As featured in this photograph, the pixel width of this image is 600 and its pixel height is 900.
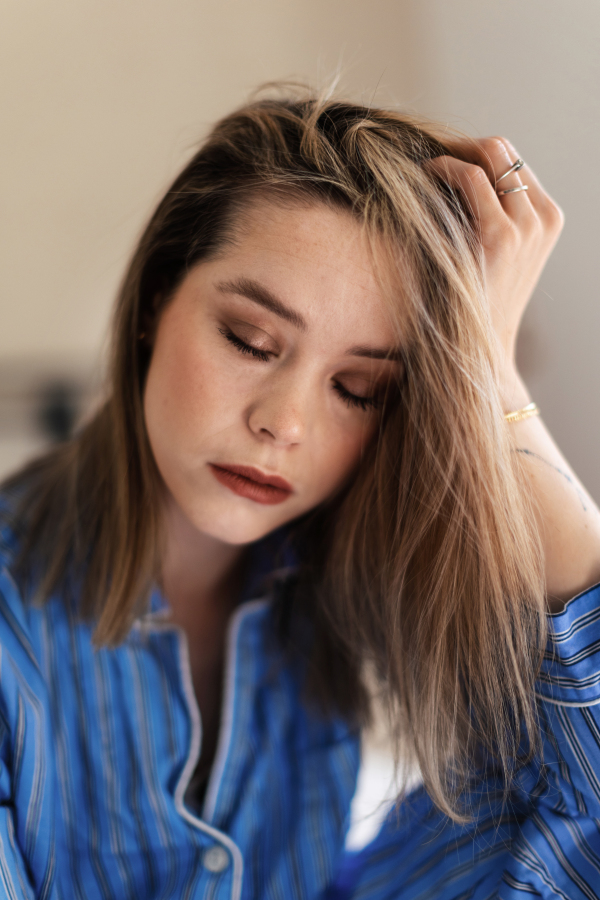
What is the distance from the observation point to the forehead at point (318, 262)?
601 mm

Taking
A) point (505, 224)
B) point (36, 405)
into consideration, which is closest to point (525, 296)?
point (505, 224)

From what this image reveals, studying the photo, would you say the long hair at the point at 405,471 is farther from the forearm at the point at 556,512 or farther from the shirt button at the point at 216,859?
the shirt button at the point at 216,859

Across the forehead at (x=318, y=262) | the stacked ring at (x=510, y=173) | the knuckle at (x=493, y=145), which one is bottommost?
the forehead at (x=318, y=262)

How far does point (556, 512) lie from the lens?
0.68 m

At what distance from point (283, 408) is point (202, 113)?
890 millimetres

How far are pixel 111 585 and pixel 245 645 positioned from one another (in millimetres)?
226

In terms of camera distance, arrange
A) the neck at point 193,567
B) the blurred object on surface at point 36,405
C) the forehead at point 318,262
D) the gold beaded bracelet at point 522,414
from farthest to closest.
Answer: the blurred object on surface at point 36,405 → the neck at point 193,567 → the gold beaded bracelet at point 522,414 → the forehead at point 318,262

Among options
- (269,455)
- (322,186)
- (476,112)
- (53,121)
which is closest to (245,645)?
(269,455)

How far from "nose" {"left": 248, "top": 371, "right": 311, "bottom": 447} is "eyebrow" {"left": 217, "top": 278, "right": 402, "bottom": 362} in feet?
0.20

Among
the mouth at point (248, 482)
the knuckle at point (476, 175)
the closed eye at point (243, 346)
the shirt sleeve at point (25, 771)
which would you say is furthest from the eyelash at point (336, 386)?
the shirt sleeve at point (25, 771)

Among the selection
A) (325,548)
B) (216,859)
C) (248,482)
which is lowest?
(216,859)

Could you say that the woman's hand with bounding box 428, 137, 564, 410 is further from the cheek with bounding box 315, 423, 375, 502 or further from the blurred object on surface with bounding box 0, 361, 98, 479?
the blurred object on surface with bounding box 0, 361, 98, 479

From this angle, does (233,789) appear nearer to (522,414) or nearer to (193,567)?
(193,567)

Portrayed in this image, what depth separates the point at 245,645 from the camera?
0.90 metres
